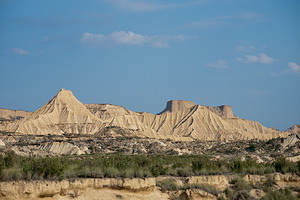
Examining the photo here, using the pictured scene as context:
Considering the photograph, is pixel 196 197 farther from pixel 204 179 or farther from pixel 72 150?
pixel 72 150

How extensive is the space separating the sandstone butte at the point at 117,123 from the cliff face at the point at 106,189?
238ft

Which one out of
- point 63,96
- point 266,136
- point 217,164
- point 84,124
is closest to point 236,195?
point 217,164

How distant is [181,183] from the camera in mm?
22516

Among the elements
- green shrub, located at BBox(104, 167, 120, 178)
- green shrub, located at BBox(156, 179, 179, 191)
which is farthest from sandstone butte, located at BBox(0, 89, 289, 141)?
green shrub, located at BBox(104, 167, 120, 178)

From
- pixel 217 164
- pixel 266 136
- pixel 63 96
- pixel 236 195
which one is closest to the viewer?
pixel 236 195

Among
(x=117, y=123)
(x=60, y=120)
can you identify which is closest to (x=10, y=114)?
(x=60, y=120)

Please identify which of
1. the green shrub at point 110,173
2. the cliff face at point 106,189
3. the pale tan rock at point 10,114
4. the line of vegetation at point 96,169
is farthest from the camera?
the pale tan rock at point 10,114

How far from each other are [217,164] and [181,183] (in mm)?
5718

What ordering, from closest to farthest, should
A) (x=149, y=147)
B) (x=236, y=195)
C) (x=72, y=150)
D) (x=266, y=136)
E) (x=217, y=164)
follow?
(x=236, y=195) < (x=217, y=164) < (x=72, y=150) < (x=149, y=147) < (x=266, y=136)

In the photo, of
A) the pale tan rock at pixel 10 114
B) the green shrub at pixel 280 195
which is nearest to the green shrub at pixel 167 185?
the green shrub at pixel 280 195

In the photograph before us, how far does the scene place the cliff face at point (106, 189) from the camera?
54.3 ft

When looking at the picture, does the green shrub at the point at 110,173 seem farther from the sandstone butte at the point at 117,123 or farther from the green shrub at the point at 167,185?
the sandstone butte at the point at 117,123

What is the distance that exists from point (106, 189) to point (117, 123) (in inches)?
4171

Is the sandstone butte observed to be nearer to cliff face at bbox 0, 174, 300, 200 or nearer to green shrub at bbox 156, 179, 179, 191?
cliff face at bbox 0, 174, 300, 200
